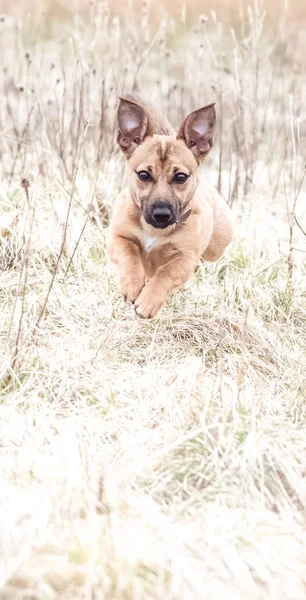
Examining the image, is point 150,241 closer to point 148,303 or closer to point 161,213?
point 161,213

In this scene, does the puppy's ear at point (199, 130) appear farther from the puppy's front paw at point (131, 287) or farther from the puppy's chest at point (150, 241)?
the puppy's front paw at point (131, 287)

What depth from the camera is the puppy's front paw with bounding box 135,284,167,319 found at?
16.3 ft

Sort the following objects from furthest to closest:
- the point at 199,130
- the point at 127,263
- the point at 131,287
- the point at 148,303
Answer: the point at 199,130 → the point at 127,263 → the point at 131,287 → the point at 148,303

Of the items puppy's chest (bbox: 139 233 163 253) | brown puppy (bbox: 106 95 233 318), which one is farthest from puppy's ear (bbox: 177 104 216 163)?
puppy's chest (bbox: 139 233 163 253)

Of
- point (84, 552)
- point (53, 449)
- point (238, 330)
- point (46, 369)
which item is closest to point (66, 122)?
point (238, 330)

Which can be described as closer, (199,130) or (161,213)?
(161,213)

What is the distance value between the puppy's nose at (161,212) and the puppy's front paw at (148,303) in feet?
1.27

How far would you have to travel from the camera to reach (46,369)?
482 cm

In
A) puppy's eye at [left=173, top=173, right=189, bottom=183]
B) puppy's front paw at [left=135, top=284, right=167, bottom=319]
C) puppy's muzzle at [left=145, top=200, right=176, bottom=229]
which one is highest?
puppy's eye at [left=173, top=173, right=189, bottom=183]

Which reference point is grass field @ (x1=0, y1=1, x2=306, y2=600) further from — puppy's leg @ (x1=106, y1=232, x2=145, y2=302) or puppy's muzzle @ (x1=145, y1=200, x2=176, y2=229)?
puppy's muzzle @ (x1=145, y1=200, x2=176, y2=229)

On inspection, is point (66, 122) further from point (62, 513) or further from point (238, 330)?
point (62, 513)

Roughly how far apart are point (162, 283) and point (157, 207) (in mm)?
421

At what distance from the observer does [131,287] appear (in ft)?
16.7

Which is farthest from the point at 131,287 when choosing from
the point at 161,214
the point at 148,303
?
the point at 161,214
